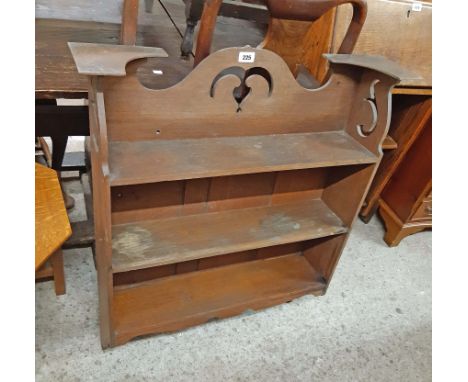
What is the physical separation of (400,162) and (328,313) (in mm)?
828

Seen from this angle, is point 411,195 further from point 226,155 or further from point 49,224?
point 49,224

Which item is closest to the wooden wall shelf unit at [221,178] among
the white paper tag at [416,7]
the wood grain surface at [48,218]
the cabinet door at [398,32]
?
the wood grain surface at [48,218]

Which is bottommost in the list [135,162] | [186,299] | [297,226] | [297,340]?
[297,340]

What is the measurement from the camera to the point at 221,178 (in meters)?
1.35

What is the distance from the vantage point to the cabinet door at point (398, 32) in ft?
4.95

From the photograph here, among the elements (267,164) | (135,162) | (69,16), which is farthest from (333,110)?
(69,16)

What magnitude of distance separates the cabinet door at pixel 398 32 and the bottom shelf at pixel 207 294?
0.89 m

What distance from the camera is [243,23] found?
182cm

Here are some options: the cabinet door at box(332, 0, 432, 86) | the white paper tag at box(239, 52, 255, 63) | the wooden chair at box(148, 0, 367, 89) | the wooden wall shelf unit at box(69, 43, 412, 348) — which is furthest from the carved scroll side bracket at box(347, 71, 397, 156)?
the white paper tag at box(239, 52, 255, 63)

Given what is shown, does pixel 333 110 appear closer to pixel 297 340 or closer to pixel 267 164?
pixel 267 164

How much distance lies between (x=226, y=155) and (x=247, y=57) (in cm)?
27

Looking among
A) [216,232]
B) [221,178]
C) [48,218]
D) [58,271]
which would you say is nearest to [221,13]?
[221,178]

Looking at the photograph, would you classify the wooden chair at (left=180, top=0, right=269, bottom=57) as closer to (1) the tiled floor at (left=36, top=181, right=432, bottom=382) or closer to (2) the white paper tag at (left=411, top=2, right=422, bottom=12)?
(2) the white paper tag at (left=411, top=2, right=422, bottom=12)

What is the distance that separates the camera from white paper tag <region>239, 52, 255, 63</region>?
40.9 inches
